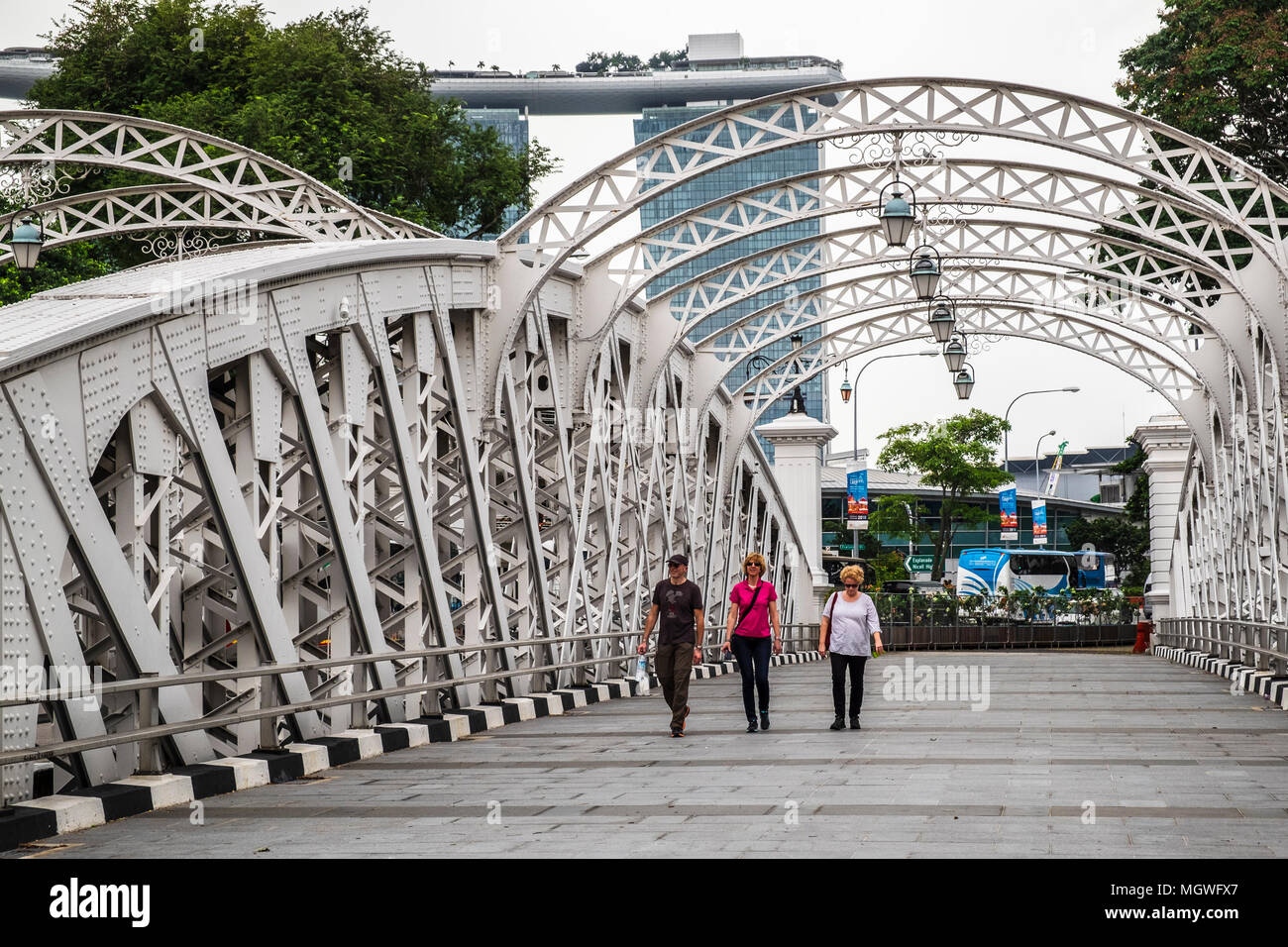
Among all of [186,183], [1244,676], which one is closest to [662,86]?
[186,183]

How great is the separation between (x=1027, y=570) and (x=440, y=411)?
6918cm

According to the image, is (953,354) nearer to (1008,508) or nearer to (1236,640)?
(1236,640)

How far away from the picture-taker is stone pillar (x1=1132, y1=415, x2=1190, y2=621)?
39.1 metres

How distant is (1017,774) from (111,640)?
6282 millimetres

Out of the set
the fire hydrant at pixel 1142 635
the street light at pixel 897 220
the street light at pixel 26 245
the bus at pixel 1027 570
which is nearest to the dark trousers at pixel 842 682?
the street light at pixel 897 220

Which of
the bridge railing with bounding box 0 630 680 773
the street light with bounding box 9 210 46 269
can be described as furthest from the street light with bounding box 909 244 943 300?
the street light with bounding box 9 210 46 269

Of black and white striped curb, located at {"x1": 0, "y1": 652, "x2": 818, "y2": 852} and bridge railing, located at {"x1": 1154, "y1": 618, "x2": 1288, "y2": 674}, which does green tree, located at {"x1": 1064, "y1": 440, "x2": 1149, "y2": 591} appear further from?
black and white striped curb, located at {"x1": 0, "y1": 652, "x2": 818, "y2": 852}

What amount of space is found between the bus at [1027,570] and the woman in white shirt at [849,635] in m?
59.3

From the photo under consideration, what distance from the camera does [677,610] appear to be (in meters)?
14.9

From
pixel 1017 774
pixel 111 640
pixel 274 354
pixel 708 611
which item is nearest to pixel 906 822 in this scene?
pixel 1017 774

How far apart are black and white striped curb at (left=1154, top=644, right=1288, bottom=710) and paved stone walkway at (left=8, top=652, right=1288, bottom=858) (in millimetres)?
1657

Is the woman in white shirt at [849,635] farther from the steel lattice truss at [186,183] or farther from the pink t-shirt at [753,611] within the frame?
the steel lattice truss at [186,183]
